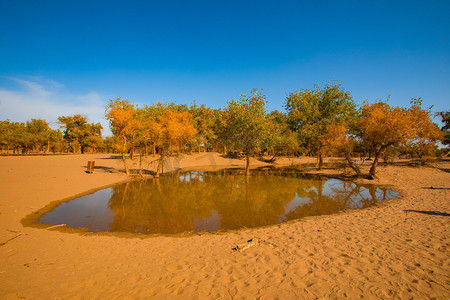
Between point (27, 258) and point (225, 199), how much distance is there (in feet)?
39.0

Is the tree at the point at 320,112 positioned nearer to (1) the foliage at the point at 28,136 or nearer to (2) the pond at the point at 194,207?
(2) the pond at the point at 194,207

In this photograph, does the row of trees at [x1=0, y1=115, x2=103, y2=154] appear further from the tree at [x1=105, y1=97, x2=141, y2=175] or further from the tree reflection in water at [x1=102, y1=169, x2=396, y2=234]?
the tree reflection in water at [x1=102, y1=169, x2=396, y2=234]

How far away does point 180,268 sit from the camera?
225 inches

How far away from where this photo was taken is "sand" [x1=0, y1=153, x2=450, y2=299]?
4.57m

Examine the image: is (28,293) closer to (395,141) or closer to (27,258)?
(27,258)

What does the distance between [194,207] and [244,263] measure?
327 inches

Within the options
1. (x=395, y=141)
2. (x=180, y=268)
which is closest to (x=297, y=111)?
(x=395, y=141)

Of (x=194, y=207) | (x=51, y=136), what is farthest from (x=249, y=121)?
(x=51, y=136)

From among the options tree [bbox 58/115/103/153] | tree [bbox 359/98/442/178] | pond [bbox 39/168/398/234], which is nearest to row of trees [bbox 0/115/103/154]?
tree [bbox 58/115/103/153]

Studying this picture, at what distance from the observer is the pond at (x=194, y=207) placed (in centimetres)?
1028

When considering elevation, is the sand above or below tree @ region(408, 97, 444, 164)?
below

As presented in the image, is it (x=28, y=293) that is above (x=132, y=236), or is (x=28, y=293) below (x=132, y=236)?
above

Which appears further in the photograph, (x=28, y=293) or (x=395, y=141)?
(x=395, y=141)

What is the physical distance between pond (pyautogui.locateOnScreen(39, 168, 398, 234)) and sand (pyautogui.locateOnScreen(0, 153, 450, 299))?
1.50m
